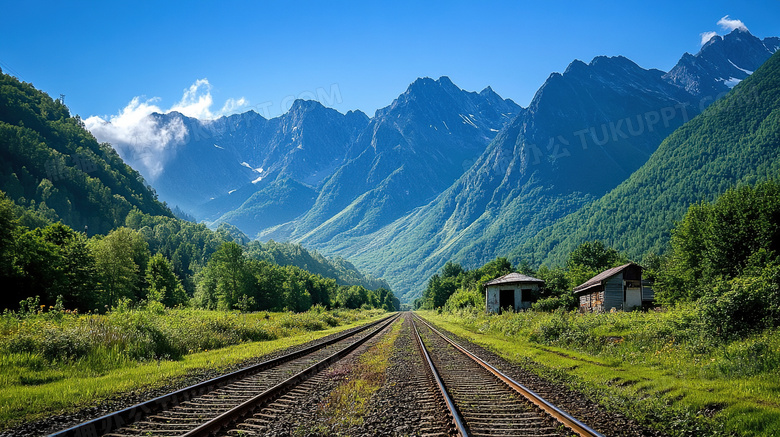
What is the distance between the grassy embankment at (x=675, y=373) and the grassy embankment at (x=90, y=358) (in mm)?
11204

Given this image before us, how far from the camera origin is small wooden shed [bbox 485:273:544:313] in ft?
175

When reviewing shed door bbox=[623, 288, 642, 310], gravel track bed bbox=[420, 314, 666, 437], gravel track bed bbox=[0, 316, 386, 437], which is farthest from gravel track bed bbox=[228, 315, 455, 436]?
shed door bbox=[623, 288, 642, 310]

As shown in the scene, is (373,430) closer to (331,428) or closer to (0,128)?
(331,428)

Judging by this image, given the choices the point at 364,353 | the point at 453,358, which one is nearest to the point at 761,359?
the point at 453,358

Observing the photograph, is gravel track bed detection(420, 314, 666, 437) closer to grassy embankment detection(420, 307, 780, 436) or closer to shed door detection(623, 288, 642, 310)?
grassy embankment detection(420, 307, 780, 436)

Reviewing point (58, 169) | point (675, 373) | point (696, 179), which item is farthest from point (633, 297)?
point (58, 169)

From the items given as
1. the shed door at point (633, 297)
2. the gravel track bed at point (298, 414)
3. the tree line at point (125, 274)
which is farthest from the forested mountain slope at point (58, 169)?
the gravel track bed at point (298, 414)

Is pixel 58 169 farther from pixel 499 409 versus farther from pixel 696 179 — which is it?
pixel 696 179

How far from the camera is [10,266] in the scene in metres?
35.4

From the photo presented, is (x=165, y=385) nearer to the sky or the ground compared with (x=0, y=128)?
nearer to the ground

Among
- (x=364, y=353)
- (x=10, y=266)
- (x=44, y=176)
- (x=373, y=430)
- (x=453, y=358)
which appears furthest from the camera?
(x=44, y=176)

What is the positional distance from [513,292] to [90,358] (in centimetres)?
4836

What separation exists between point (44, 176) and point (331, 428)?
184786 millimetres

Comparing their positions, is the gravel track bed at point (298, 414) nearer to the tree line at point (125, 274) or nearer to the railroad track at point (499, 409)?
the railroad track at point (499, 409)
